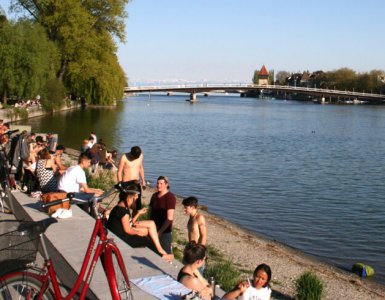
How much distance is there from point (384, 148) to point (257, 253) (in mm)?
26264

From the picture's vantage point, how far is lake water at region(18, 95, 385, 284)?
42.0 feet

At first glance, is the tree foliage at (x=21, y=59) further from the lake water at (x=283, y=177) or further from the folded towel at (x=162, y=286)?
the folded towel at (x=162, y=286)

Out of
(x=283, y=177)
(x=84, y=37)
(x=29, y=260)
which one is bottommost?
(x=283, y=177)

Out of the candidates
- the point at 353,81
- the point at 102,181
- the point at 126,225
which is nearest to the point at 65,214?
the point at 126,225

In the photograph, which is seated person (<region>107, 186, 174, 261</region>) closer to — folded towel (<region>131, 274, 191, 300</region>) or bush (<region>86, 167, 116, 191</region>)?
folded towel (<region>131, 274, 191, 300</region>)

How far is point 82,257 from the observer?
18.6 ft

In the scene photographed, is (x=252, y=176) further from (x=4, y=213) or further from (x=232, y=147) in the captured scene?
(x=4, y=213)

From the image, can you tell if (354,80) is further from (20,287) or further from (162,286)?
(20,287)

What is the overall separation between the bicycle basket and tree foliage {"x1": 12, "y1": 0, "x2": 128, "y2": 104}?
41.7 m

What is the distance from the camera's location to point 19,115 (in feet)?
128

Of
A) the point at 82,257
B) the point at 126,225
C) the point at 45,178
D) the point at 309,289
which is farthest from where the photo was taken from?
the point at 45,178

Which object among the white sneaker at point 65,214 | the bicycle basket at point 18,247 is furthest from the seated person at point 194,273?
the white sneaker at point 65,214

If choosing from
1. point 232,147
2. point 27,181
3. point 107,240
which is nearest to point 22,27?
point 232,147

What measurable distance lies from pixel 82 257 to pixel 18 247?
2.12 metres
